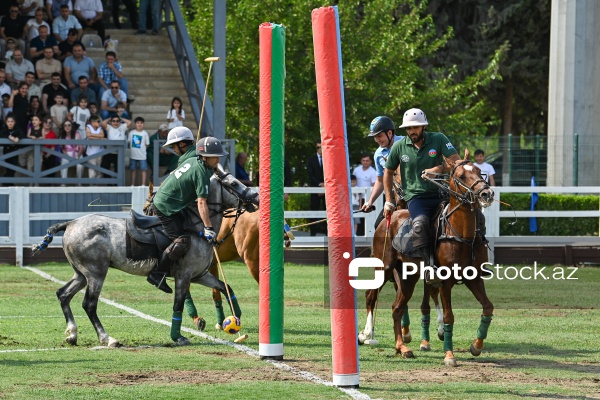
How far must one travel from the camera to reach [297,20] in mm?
35906

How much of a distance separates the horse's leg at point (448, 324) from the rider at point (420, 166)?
0.17 meters

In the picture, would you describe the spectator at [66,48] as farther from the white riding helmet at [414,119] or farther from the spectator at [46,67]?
the white riding helmet at [414,119]

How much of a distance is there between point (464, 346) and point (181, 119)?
47.0 feet

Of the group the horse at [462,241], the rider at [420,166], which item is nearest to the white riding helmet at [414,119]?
the rider at [420,166]

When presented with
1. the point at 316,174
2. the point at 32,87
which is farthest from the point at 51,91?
the point at 316,174

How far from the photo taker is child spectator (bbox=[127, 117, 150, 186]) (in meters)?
24.9

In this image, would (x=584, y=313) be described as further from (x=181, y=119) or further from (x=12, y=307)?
(x=181, y=119)

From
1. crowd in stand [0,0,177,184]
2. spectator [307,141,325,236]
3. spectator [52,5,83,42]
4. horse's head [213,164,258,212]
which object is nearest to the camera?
horse's head [213,164,258,212]

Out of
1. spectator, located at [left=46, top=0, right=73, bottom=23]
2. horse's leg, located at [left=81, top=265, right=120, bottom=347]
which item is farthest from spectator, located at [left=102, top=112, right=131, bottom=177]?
horse's leg, located at [left=81, top=265, right=120, bottom=347]

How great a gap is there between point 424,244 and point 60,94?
14.2 m

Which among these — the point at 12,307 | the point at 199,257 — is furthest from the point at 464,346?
A: the point at 12,307

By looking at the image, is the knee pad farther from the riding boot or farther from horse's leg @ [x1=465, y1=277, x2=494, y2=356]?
horse's leg @ [x1=465, y1=277, x2=494, y2=356]

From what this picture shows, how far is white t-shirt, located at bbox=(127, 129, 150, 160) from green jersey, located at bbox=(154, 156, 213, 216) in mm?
12062

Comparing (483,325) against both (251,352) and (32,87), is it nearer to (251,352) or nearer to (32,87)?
(251,352)
